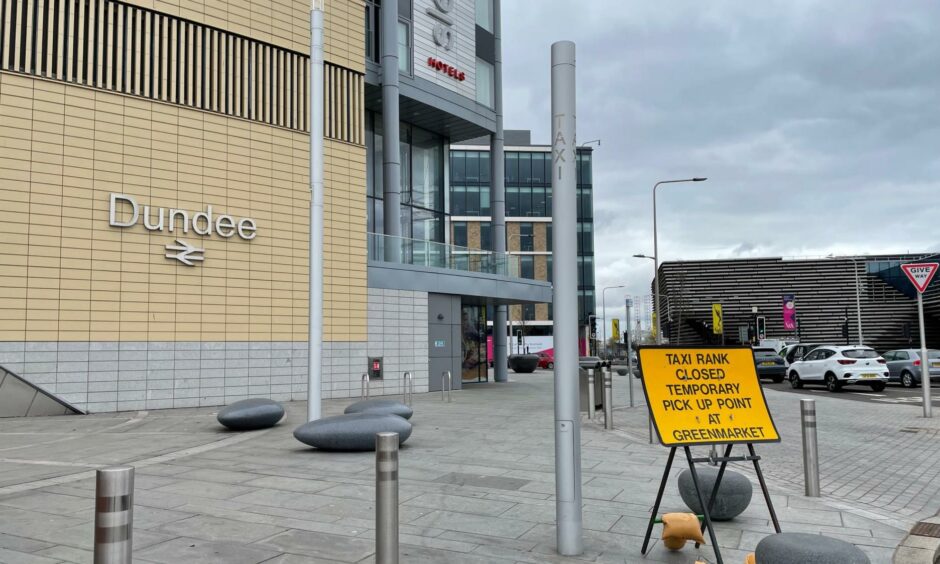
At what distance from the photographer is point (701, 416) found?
5.20 m

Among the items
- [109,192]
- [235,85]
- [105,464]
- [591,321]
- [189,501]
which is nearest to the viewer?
[189,501]

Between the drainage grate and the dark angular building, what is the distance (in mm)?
60544

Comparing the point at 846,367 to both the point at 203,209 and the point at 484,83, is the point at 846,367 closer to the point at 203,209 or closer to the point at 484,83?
the point at 484,83

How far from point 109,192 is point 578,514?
618 inches

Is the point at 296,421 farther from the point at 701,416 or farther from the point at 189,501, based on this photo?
the point at 701,416

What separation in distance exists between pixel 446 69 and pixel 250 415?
18674 millimetres

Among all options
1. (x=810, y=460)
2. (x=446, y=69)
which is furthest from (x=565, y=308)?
(x=446, y=69)

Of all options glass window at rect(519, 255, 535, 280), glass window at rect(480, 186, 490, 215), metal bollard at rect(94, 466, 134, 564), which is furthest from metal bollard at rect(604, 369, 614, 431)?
glass window at rect(480, 186, 490, 215)

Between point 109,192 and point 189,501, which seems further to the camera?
point 109,192

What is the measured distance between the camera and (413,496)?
7176 mm

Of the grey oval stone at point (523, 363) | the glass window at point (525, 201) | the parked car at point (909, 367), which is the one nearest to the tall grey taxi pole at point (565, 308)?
the parked car at point (909, 367)

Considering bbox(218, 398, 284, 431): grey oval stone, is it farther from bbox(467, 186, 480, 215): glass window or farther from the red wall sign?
bbox(467, 186, 480, 215): glass window

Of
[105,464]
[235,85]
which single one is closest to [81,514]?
[105,464]

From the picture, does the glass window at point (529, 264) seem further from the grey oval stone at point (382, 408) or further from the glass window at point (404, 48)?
the grey oval stone at point (382, 408)
